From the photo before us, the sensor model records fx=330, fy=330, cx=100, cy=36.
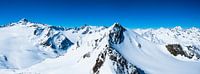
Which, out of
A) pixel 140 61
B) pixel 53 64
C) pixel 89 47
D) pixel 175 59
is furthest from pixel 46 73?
pixel 175 59

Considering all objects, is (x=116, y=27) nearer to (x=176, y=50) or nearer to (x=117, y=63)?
(x=176, y=50)

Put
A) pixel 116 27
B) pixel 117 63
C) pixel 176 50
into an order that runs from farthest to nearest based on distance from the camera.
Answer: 1. pixel 176 50
2. pixel 116 27
3. pixel 117 63

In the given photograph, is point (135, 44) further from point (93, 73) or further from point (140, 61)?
point (93, 73)

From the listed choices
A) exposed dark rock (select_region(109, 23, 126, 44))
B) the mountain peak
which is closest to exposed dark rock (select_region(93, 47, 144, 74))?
exposed dark rock (select_region(109, 23, 126, 44))

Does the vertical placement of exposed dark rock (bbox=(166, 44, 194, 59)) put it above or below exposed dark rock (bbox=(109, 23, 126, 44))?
below

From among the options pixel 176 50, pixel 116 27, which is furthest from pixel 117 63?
pixel 176 50

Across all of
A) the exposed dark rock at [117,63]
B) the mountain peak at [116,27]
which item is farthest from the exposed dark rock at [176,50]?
the exposed dark rock at [117,63]

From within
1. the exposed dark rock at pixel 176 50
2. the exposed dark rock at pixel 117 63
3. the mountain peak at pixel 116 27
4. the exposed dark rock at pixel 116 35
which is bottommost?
the exposed dark rock at pixel 117 63

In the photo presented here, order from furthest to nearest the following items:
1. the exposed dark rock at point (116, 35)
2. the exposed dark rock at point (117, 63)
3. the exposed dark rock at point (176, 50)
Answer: the exposed dark rock at point (176, 50) → the exposed dark rock at point (116, 35) → the exposed dark rock at point (117, 63)

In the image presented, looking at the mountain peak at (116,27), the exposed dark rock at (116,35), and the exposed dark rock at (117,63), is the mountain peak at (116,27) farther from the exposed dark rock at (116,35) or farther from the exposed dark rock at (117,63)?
the exposed dark rock at (117,63)

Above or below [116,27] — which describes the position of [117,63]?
below

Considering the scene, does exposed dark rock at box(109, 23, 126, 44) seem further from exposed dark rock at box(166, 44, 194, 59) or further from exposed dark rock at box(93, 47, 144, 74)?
exposed dark rock at box(166, 44, 194, 59)
